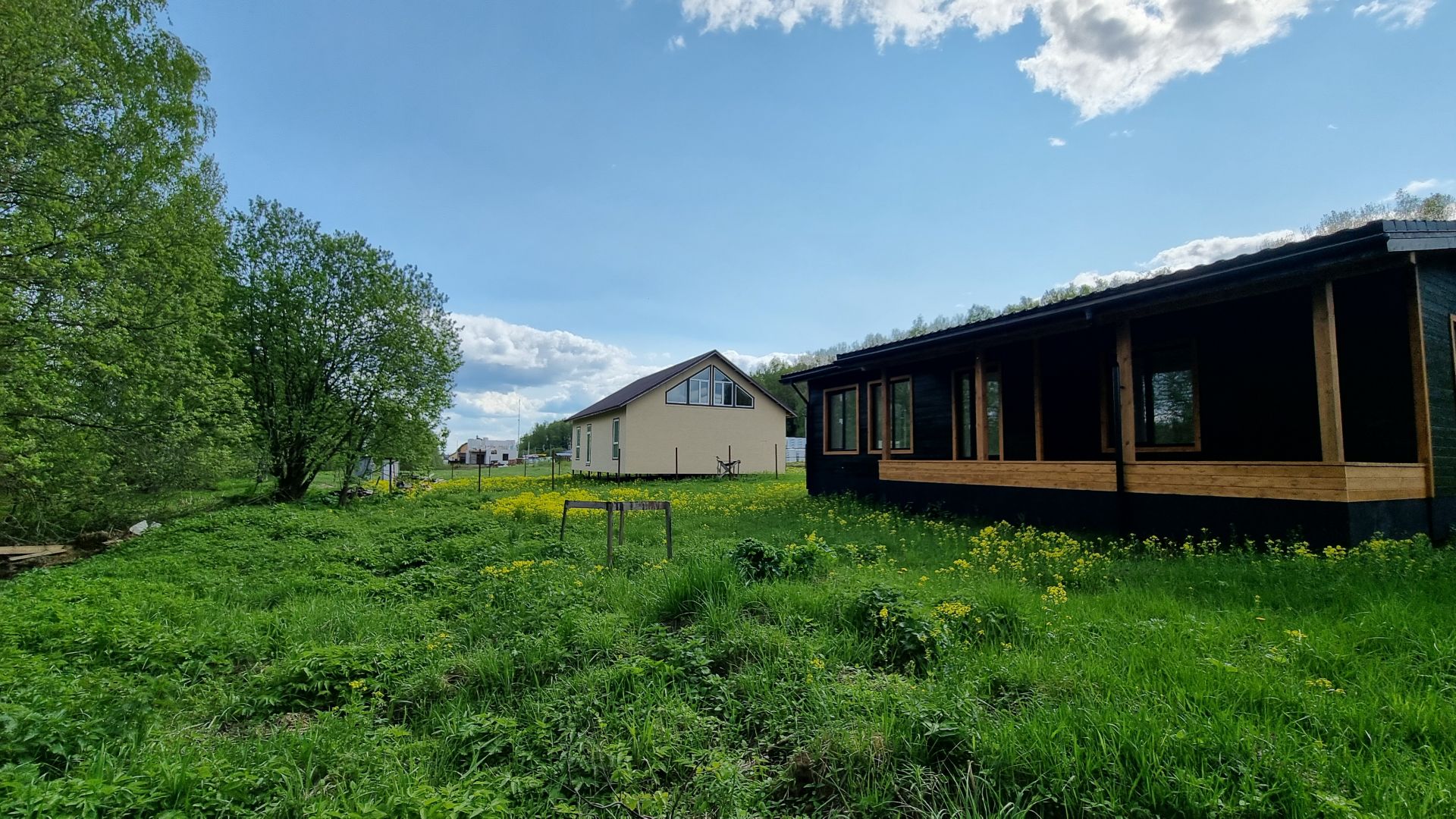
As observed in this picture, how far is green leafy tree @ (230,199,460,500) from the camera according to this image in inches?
598

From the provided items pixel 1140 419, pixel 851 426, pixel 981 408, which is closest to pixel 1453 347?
pixel 1140 419

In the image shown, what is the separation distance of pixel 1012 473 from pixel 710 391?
1672 centimetres

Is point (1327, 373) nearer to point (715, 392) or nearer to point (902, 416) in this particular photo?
point (902, 416)

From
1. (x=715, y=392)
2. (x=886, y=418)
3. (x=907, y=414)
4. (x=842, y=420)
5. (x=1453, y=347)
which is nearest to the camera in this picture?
(x=1453, y=347)

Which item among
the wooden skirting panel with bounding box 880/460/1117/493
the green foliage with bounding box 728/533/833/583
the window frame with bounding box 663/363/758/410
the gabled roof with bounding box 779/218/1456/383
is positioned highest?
the window frame with bounding box 663/363/758/410

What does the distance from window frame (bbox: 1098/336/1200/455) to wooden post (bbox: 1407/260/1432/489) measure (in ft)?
6.47

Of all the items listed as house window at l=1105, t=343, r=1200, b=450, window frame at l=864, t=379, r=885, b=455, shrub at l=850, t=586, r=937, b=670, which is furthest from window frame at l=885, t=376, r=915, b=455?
shrub at l=850, t=586, r=937, b=670

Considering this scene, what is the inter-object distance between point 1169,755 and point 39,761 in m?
4.31

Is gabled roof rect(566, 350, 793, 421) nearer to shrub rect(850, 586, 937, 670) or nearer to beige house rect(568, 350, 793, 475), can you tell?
beige house rect(568, 350, 793, 475)

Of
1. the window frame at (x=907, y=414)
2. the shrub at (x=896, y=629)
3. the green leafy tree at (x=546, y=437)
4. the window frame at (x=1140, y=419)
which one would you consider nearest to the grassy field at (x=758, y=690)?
the shrub at (x=896, y=629)

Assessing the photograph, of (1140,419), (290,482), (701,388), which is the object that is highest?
(701,388)

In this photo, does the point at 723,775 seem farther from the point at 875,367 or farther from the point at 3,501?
the point at 3,501

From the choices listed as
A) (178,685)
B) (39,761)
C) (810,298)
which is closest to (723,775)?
(39,761)

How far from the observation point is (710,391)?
24562 mm
